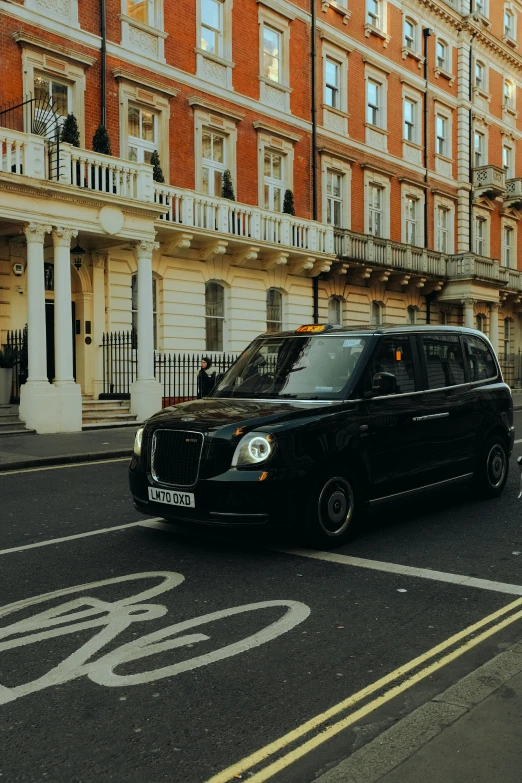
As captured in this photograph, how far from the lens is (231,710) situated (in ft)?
11.6

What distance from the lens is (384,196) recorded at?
30.2m

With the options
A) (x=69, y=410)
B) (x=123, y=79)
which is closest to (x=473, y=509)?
(x=69, y=410)

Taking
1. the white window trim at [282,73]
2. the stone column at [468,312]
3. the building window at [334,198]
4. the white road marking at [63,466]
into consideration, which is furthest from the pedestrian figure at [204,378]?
the stone column at [468,312]

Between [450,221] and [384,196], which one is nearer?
[384,196]

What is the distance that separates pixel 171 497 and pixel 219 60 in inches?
775

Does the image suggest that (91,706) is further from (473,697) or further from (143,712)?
(473,697)

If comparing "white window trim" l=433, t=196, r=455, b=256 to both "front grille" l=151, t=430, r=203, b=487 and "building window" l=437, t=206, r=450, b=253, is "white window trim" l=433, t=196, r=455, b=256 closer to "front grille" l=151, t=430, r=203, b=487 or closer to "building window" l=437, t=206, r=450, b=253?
"building window" l=437, t=206, r=450, b=253

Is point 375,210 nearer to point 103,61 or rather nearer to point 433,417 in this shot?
point 103,61

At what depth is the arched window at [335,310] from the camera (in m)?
27.6

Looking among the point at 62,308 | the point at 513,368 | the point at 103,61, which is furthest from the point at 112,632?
the point at 513,368

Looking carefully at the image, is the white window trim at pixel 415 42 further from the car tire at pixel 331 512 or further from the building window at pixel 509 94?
the car tire at pixel 331 512

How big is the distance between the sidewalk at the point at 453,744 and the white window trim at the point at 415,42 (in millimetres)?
31443

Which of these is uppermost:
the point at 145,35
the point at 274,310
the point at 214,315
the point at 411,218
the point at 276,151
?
the point at 145,35

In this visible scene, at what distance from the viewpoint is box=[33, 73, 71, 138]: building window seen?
18266 mm
